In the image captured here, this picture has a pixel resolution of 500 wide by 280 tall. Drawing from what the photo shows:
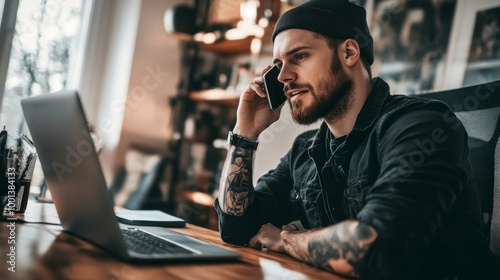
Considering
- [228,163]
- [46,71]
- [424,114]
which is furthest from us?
[46,71]

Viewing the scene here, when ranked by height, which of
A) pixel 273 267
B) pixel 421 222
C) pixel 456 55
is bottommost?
pixel 273 267

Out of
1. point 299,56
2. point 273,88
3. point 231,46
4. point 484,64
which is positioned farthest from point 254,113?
point 231,46

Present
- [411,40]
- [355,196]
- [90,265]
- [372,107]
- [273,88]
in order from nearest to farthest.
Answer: [90,265] < [355,196] < [372,107] < [273,88] < [411,40]

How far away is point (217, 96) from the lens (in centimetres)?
318

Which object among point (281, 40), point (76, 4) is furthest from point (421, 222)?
point (76, 4)

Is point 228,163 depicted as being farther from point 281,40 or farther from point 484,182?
point 484,182

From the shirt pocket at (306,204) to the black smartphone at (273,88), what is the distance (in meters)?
0.30

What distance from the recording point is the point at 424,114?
1.01 meters

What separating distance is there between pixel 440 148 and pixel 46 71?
2.91m

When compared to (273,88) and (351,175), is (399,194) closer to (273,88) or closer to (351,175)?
(351,175)

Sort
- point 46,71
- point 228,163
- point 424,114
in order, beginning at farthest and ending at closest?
point 46,71
point 228,163
point 424,114

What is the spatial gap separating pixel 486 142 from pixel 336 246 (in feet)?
1.96

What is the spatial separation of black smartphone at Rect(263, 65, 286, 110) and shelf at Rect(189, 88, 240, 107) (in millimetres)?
1536

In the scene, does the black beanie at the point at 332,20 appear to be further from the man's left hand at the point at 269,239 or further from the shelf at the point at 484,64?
the shelf at the point at 484,64
